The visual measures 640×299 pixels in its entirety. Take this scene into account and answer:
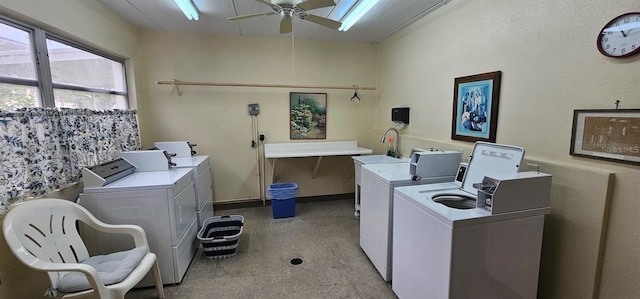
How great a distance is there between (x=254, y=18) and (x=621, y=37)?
3.08 meters

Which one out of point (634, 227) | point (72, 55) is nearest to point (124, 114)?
point (72, 55)

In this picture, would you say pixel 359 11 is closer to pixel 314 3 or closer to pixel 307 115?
pixel 314 3

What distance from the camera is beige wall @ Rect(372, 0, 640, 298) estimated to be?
1.44m

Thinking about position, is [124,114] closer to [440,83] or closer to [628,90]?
[440,83]

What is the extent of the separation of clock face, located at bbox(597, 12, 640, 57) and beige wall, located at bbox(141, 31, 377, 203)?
2998mm

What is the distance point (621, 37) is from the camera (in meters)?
1.39

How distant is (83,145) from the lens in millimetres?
2234

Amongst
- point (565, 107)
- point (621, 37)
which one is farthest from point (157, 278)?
point (621, 37)

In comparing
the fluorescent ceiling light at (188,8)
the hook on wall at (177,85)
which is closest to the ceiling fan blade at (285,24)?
the fluorescent ceiling light at (188,8)

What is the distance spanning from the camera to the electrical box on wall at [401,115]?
11.1 ft

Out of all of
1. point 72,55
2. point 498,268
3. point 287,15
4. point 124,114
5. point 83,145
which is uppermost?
point 287,15

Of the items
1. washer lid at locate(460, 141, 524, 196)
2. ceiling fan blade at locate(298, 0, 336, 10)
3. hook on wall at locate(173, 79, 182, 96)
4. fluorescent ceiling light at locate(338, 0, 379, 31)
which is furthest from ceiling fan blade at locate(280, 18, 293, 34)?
washer lid at locate(460, 141, 524, 196)

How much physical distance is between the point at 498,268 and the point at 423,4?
247 cm

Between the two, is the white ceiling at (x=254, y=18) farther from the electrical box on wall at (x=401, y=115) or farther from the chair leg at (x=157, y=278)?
the chair leg at (x=157, y=278)
